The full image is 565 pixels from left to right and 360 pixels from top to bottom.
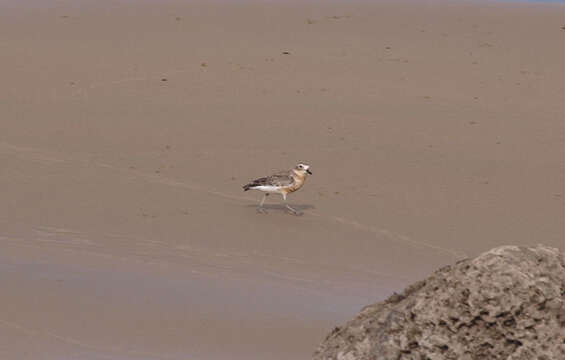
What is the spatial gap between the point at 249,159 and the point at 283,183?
1633 mm

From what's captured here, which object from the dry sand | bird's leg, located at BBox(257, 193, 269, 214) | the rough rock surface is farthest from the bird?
the rough rock surface

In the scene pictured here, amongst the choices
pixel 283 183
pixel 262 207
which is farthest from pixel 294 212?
pixel 262 207

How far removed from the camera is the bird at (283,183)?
13367mm

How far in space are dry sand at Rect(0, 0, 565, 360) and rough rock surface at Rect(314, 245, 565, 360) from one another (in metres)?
3.84

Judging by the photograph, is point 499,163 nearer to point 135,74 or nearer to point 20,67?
point 135,74

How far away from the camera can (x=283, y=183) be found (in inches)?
527

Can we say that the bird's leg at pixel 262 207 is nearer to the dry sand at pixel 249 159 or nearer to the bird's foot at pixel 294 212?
the dry sand at pixel 249 159

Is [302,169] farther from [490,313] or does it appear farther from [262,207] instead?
[490,313]

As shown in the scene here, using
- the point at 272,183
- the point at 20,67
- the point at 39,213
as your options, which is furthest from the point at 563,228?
the point at 20,67

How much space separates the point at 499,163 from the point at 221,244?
14.5 ft

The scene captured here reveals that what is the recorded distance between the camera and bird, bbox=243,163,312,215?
43.9ft

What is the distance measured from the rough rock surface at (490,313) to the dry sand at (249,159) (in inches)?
151

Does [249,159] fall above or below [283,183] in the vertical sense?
above

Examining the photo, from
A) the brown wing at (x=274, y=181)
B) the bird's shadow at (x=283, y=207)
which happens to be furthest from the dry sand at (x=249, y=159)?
the brown wing at (x=274, y=181)
